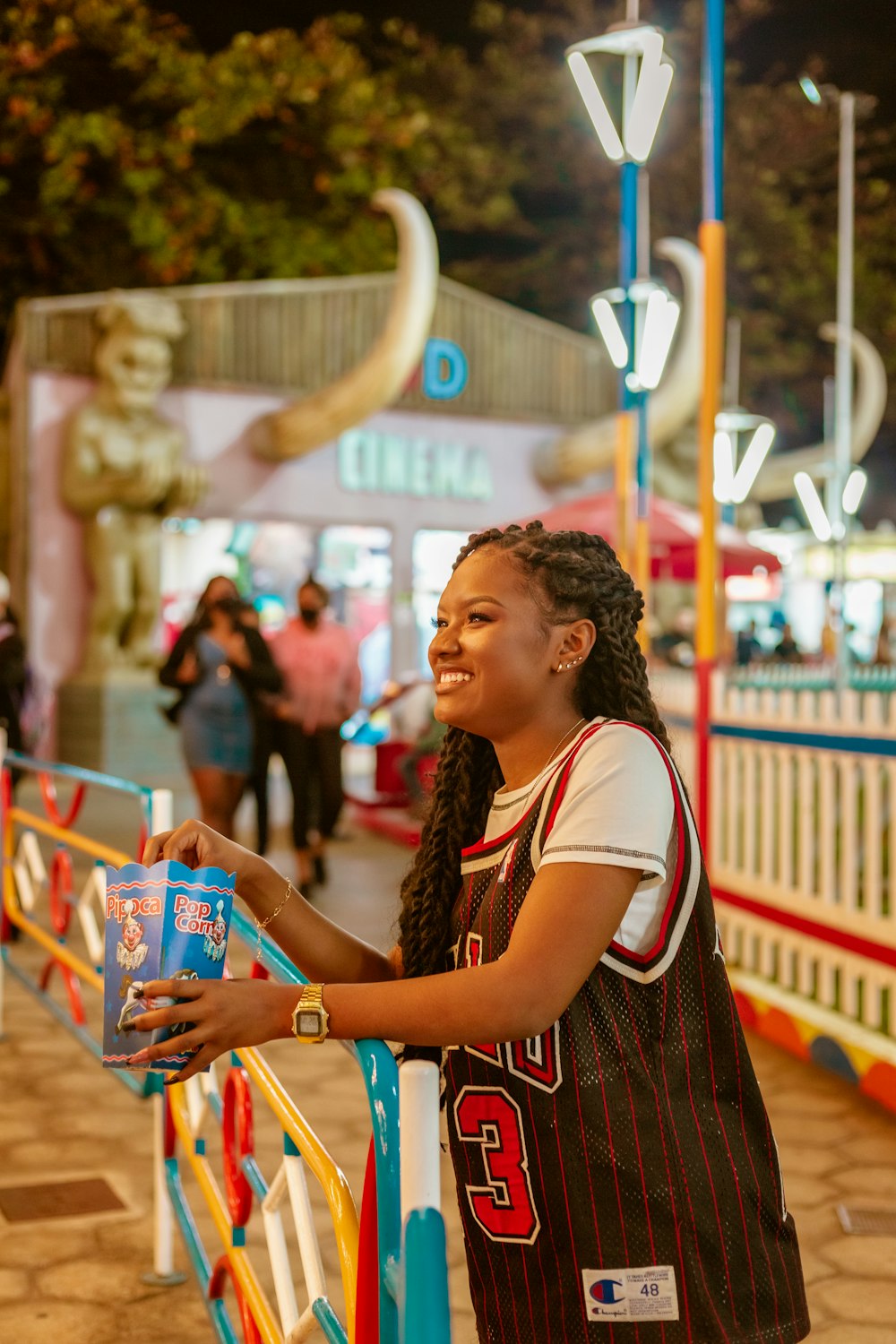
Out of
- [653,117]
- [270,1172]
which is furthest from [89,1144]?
[653,117]

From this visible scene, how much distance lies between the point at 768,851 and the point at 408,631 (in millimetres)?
12071

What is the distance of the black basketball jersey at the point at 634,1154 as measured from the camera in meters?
1.58

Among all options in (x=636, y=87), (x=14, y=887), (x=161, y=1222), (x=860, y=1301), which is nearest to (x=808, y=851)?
(x=860, y=1301)

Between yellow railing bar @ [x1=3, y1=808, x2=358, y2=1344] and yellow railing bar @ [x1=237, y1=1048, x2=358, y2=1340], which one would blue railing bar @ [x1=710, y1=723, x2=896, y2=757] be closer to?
yellow railing bar @ [x1=3, y1=808, x2=358, y2=1344]

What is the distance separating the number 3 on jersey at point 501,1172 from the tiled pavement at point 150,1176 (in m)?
0.45

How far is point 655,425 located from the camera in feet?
56.8

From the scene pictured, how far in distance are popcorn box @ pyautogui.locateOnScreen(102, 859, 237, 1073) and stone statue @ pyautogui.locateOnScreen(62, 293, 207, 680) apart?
1360cm

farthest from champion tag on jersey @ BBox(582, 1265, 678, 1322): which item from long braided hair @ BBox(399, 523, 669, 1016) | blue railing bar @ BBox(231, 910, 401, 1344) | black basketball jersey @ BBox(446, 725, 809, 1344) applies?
long braided hair @ BBox(399, 523, 669, 1016)

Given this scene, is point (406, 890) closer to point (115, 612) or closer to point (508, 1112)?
point (508, 1112)

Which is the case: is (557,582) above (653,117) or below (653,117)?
below

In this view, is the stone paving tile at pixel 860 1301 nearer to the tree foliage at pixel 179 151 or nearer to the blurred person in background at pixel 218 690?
the blurred person in background at pixel 218 690

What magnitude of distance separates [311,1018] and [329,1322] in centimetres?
56

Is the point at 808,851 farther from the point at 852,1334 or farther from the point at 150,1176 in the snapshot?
the point at 150,1176

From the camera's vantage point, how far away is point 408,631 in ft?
58.7
